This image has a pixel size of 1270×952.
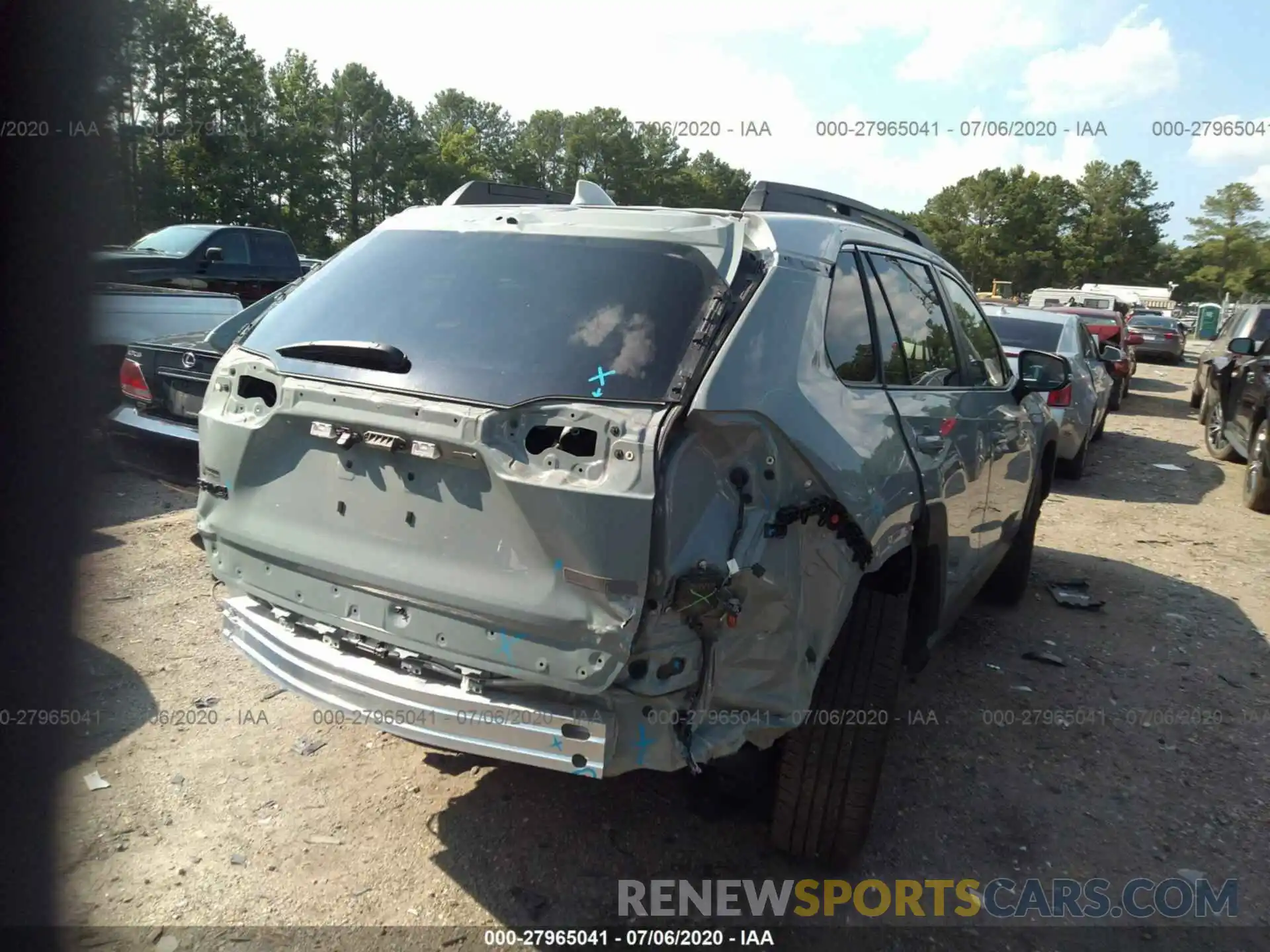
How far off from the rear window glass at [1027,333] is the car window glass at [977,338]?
16.4ft

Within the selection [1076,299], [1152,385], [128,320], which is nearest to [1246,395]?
[128,320]

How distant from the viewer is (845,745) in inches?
111

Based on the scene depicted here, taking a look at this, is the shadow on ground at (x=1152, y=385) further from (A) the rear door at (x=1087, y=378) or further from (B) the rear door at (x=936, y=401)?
(B) the rear door at (x=936, y=401)

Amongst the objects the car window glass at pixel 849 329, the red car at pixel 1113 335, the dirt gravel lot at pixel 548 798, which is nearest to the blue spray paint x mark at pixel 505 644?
the dirt gravel lot at pixel 548 798

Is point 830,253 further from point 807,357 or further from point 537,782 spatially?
point 537,782

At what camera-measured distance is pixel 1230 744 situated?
3.99 m

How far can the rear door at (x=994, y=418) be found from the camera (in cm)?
408

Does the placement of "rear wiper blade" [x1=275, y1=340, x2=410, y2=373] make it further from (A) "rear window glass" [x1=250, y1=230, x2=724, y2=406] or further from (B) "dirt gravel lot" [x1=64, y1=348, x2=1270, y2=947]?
(B) "dirt gravel lot" [x1=64, y1=348, x2=1270, y2=947]

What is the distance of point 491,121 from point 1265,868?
3021 inches

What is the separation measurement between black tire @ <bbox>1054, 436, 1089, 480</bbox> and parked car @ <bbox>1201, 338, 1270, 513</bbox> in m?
1.45

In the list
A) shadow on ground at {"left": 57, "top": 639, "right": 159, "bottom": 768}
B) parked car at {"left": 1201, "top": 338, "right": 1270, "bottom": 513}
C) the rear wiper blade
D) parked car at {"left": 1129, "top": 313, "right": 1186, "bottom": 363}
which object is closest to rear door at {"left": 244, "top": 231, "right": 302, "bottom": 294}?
shadow on ground at {"left": 57, "top": 639, "right": 159, "bottom": 768}

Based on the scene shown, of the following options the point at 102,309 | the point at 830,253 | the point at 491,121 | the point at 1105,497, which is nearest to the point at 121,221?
the point at 102,309

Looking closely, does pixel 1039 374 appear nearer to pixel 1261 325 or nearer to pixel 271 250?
pixel 1261 325

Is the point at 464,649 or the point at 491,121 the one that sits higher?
the point at 491,121
